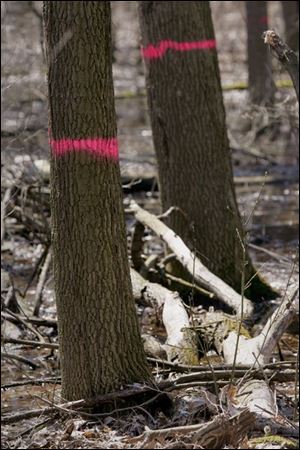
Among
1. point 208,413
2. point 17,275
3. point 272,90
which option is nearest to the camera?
point 208,413

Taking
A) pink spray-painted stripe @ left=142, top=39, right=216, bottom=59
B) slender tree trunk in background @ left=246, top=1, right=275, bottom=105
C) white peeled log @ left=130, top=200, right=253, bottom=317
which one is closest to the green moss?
white peeled log @ left=130, top=200, right=253, bottom=317

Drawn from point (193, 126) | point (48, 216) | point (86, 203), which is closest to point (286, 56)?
point (86, 203)

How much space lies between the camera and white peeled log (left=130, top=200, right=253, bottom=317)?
834 centimetres

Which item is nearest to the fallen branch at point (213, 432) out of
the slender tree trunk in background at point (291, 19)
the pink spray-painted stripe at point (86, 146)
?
the pink spray-painted stripe at point (86, 146)

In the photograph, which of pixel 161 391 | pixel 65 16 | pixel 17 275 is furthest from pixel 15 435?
pixel 17 275

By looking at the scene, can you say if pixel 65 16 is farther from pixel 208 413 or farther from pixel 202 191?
pixel 202 191

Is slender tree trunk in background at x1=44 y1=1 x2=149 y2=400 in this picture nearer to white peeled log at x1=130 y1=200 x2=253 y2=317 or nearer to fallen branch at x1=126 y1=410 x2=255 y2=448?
fallen branch at x1=126 y1=410 x2=255 y2=448

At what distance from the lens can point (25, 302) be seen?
31.4ft

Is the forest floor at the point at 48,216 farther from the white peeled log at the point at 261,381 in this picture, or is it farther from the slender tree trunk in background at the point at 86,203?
the slender tree trunk in background at the point at 86,203

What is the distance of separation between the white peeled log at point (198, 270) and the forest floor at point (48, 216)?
481 mm

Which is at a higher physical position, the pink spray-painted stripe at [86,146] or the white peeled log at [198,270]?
the pink spray-painted stripe at [86,146]

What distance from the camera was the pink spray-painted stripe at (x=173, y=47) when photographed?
963cm

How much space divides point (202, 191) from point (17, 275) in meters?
2.74

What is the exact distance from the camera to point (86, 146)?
5805 mm
